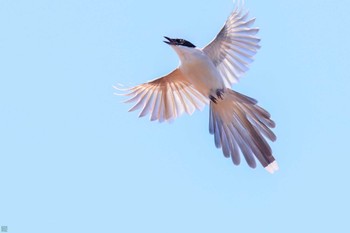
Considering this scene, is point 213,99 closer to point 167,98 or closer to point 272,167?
point 167,98

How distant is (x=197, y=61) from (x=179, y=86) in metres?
1.16

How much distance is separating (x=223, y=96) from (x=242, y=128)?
0.51 m

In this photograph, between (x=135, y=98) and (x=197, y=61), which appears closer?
(x=197, y=61)

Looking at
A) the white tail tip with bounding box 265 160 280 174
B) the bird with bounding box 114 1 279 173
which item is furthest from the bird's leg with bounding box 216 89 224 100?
the white tail tip with bounding box 265 160 280 174

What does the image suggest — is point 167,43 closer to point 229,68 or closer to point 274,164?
point 229,68

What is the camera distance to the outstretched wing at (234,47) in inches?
535

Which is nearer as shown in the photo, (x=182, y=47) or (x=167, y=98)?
(x=182, y=47)

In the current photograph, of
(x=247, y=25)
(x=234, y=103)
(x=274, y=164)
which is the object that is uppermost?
(x=247, y=25)

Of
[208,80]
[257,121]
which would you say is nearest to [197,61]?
[208,80]

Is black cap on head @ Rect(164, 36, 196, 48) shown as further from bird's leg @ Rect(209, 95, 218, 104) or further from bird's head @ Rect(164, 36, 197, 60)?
bird's leg @ Rect(209, 95, 218, 104)

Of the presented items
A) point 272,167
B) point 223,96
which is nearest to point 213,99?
point 223,96

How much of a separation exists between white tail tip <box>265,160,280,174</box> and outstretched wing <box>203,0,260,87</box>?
113 centimetres

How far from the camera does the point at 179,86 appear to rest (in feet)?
46.9

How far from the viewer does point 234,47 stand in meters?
13.7
